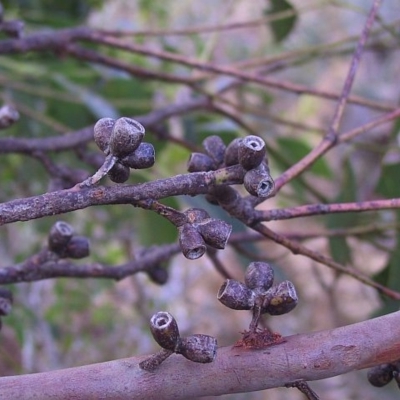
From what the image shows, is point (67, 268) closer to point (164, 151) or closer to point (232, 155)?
point (232, 155)

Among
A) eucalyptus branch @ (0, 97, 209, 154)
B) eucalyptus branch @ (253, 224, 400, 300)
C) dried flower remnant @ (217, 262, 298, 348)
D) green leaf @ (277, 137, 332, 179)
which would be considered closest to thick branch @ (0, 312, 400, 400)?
dried flower remnant @ (217, 262, 298, 348)

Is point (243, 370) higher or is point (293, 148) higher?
point (243, 370)

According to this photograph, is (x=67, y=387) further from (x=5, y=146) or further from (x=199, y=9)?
(x=199, y=9)

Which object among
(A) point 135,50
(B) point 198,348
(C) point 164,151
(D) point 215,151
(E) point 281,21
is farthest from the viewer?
(C) point 164,151

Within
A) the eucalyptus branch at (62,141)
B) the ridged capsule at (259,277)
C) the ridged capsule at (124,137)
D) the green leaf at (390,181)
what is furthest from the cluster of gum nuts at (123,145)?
the green leaf at (390,181)

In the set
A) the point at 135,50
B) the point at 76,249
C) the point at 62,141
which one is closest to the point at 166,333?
the point at 76,249

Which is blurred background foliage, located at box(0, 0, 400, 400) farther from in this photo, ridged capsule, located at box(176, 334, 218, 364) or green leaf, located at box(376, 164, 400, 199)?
ridged capsule, located at box(176, 334, 218, 364)

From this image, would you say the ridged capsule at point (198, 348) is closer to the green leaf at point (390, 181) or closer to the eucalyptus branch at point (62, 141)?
the eucalyptus branch at point (62, 141)
